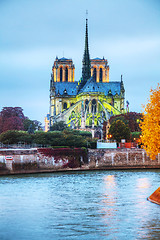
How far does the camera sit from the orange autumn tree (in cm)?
2911

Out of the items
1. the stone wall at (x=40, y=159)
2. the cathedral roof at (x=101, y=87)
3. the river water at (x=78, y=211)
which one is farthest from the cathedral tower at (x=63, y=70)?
the river water at (x=78, y=211)

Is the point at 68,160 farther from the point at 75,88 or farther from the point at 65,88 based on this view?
the point at 65,88

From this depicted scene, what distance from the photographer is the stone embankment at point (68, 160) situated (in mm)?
54875

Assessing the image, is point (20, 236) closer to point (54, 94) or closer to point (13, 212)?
point (13, 212)

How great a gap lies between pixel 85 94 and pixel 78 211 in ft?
352

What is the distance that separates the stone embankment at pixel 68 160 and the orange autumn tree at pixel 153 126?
88.8ft

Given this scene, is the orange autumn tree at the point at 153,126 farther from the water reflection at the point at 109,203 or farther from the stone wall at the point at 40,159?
the stone wall at the point at 40,159

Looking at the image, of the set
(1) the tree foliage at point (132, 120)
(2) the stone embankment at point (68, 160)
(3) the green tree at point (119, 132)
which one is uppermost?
(1) the tree foliage at point (132, 120)

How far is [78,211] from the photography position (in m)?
27.8

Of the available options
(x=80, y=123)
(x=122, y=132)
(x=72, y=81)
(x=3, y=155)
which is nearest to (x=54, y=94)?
(x=72, y=81)

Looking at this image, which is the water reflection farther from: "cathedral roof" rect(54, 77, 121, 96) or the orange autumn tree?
"cathedral roof" rect(54, 77, 121, 96)

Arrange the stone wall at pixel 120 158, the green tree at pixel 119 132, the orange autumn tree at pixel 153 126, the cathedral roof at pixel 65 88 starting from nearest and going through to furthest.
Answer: the orange autumn tree at pixel 153 126 → the stone wall at pixel 120 158 → the green tree at pixel 119 132 → the cathedral roof at pixel 65 88

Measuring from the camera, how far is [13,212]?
2747cm

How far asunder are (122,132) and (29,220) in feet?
173
